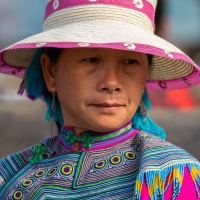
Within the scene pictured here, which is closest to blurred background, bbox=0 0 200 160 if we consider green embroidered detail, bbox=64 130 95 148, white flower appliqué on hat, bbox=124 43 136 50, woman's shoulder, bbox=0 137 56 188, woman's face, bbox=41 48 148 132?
woman's shoulder, bbox=0 137 56 188

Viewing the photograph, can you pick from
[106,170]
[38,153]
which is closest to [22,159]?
[38,153]

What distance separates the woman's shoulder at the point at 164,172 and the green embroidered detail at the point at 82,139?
9.3 inches

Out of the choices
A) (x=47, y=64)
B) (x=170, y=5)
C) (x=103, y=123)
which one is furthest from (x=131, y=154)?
(x=170, y=5)

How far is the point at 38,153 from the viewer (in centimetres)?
Answer: 228

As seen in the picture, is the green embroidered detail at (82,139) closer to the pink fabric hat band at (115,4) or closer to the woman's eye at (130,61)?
the woman's eye at (130,61)

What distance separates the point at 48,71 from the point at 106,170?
499 millimetres

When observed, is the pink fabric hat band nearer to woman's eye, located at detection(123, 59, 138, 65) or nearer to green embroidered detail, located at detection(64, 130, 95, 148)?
woman's eye, located at detection(123, 59, 138, 65)

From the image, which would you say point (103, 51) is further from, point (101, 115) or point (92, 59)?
point (101, 115)

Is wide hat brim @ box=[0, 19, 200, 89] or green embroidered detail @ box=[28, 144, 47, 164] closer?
wide hat brim @ box=[0, 19, 200, 89]

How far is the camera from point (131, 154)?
2.06m

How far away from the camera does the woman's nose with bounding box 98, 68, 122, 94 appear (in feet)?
6.56

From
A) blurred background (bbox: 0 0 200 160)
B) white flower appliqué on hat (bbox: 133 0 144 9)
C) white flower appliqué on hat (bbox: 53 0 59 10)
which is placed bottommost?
blurred background (bbox: 0 0 200 160)

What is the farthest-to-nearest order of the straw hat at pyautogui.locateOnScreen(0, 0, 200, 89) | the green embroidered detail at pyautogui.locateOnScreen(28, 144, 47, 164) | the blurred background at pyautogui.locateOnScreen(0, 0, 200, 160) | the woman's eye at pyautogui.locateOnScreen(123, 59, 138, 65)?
the blurred background at pyautogui.locateOnScreen(0, 0, 200, 160), the green embroidered detail at pyautogui.locateOnScreen(28, 144, 47, 164), the woman's eye at pyautogui.locateOnScreen(123, 59, 138, 65), the straw hat at pyautogui.locateOnScreen(0, 0, 200, 89)

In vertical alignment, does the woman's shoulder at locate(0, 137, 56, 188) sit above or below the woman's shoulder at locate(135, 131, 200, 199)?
below
